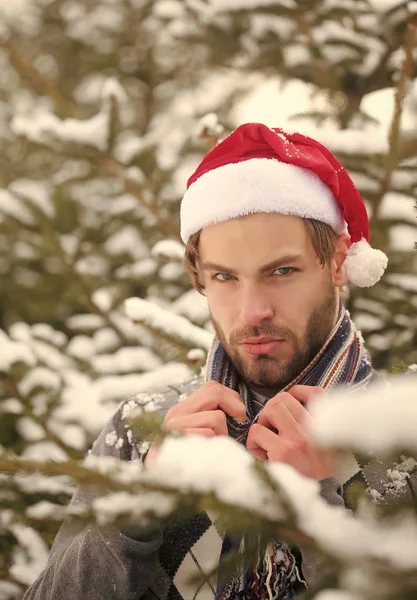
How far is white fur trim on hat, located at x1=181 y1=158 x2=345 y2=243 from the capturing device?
153 cm

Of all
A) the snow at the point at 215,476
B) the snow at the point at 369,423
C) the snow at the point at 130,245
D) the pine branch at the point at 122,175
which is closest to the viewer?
the snow at the point at 369,423

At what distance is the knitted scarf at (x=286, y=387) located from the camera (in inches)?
51.8

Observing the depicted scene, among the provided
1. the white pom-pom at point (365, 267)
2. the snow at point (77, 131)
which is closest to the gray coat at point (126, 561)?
the white pom-pom at point (365, 267)

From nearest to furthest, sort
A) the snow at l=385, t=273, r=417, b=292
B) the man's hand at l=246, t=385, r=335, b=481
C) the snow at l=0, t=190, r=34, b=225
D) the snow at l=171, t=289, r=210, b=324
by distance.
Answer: the man's hand at l=246, t=385, r=335, b=481 < the snow at l=385, t=273, r=417, b=292 < the snow at l=171, t=289, r=210, b=324 < the snow at l=0, t=190, r=34, b=225

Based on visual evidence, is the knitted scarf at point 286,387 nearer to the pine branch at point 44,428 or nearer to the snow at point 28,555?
the pine branch at point 44,428

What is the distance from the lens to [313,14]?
102 inches

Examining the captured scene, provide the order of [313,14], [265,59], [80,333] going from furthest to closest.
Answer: [80,333] → [265,59] → [313,14]

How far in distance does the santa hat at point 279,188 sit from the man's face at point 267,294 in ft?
0.15

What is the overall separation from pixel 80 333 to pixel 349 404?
2824 millimetres

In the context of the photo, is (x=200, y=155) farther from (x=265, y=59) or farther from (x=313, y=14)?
(x=313, y=14)

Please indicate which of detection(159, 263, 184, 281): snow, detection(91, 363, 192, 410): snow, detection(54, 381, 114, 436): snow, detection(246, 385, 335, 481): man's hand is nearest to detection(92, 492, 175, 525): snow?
detection(246, 385, 335, 481): man's hand

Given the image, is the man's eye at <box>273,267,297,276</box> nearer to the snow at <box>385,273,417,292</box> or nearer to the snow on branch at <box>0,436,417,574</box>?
the snow at <box>385,273,417,292</box>

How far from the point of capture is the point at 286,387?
1.53 meters

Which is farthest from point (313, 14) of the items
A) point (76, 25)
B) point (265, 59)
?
point (76, 25)
